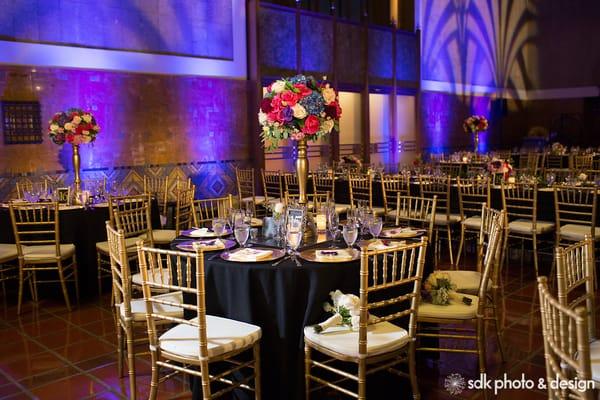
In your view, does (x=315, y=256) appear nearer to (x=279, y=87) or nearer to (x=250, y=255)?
(x=250, y=255)

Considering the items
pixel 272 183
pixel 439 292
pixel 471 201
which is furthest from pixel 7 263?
pixel 471 201

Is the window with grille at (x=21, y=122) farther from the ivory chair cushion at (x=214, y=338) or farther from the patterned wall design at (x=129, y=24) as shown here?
the ivory chair cushion at (x=214, y=338)

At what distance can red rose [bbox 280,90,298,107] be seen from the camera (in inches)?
151

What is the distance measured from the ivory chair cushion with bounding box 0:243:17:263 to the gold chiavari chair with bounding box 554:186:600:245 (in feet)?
17.0

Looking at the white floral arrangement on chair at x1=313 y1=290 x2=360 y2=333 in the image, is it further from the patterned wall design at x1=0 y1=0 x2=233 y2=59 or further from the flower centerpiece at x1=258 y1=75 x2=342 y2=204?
the patterned wall design at x1=0 y1=0 x2=233 y2=59

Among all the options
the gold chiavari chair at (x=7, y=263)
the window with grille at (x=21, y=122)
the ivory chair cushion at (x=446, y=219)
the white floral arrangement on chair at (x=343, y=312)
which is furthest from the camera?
the window with grille at (x=21, y=122)

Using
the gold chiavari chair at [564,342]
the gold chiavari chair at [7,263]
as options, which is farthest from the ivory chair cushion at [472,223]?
the gold chiavari chair at [7,263]

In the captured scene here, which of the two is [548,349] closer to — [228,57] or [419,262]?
[419,262]

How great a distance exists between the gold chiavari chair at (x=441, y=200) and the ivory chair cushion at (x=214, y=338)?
4113 mm

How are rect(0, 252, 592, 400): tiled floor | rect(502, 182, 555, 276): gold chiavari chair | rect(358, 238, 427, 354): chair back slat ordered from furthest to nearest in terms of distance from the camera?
1. rect(502, 182, 555, 276): gold chiavari chair
2. rect(0, 252, 592, 400): tiled floor
3. rect(358, 238, 427, 354): chair back slat

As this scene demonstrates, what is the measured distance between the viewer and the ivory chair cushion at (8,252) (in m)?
5.33

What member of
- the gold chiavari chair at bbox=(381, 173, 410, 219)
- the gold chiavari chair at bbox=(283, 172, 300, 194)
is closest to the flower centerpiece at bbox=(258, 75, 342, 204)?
the gold chiavari chair at bbox=(381, 173, 410, 219)

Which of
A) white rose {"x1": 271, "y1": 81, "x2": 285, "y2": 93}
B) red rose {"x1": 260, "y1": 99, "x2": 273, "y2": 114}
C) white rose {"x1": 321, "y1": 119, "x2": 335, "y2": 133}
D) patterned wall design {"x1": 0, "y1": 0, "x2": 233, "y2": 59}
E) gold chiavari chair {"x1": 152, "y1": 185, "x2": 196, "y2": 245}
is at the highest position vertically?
patterned wall design {"x1": 0, "y1": 0, "x2": 233, "y2": 59}

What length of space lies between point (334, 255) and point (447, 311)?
746mm
